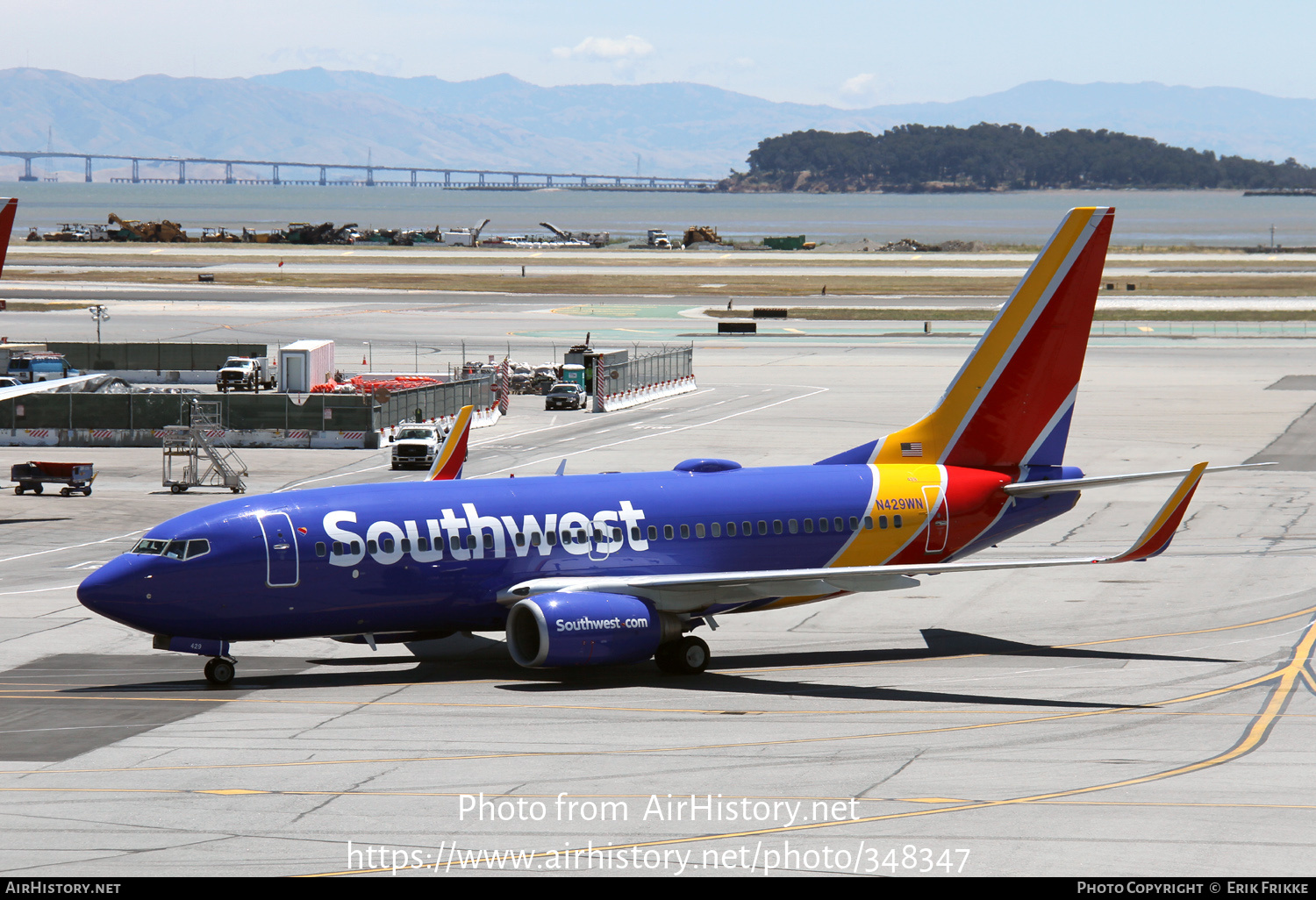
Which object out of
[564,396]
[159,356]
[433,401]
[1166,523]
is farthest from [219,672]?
[159,356]

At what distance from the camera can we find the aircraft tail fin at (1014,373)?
3734 cm

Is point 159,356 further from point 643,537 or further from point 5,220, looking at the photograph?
point 643,537

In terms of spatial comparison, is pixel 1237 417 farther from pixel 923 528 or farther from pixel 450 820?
pixel 450 820

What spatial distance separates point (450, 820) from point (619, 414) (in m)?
68.1

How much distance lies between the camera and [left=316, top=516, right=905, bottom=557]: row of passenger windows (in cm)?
3155

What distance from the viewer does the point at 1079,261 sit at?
37.3 meters

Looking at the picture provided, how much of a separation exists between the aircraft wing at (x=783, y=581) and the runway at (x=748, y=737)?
1.95 meters

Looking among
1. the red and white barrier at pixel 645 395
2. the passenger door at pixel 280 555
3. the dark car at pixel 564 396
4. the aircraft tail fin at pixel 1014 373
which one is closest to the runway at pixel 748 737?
the passenger door at pixel 280 555

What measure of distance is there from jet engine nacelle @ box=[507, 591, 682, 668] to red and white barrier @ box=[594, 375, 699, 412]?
59.3 metres

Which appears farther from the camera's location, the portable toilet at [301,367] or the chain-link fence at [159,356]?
the chain-link fence at [159,356]

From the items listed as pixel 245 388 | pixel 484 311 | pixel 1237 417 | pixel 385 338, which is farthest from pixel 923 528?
pixel 484 311

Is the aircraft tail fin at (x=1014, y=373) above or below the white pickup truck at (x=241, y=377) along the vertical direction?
above

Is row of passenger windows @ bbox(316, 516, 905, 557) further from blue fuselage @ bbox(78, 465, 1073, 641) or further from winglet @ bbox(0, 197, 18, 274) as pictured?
winglet @ bbox(0, 197, 18, 274)

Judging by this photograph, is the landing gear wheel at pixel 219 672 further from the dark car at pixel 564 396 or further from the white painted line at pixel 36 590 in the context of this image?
the dark car at pixel 564 396
